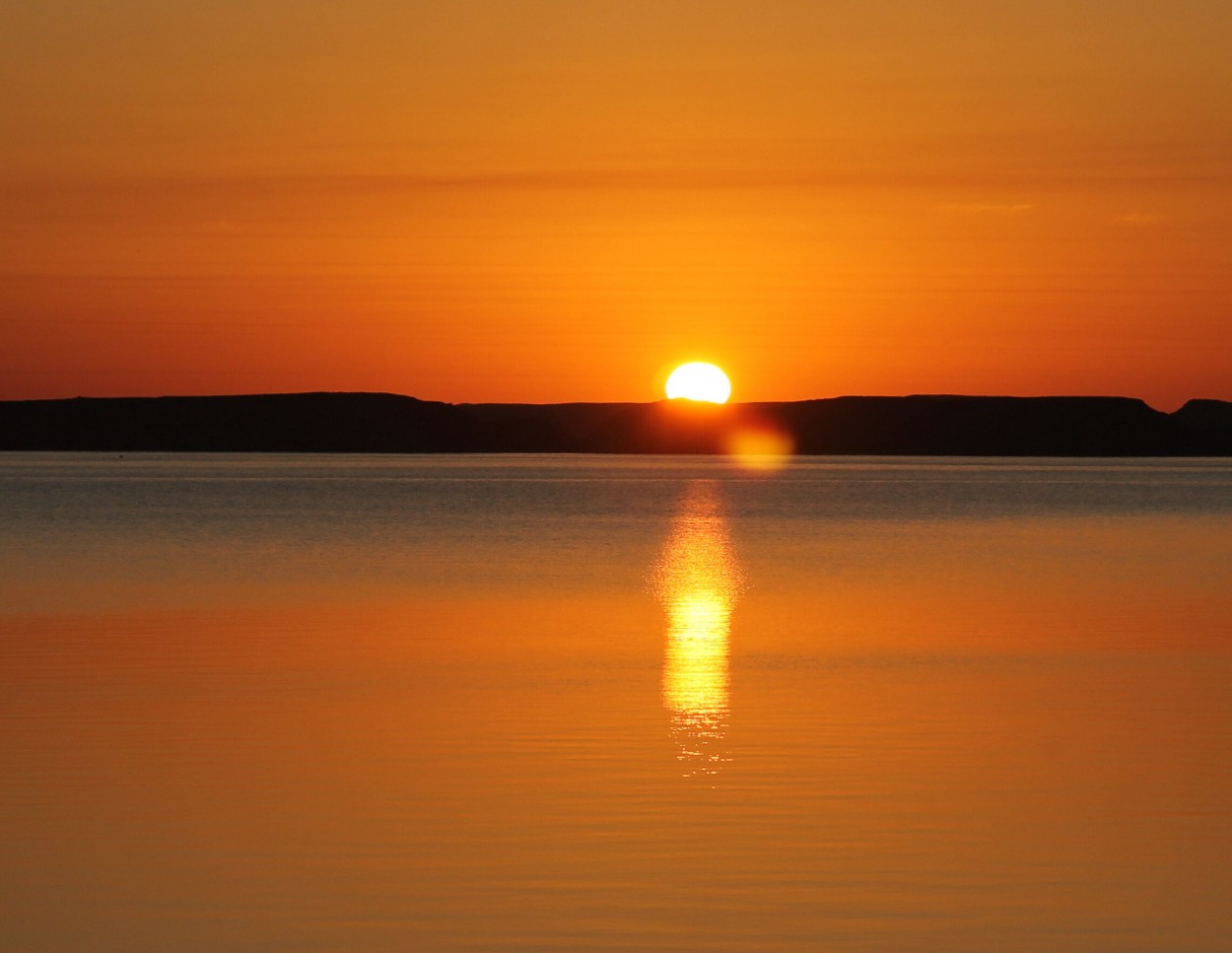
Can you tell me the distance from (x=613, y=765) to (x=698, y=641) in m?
9.65

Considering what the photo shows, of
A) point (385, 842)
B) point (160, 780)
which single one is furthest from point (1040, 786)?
point (160, 780)

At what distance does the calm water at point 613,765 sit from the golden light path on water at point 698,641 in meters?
0.10

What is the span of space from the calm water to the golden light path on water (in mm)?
96

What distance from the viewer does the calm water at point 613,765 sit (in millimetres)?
9047

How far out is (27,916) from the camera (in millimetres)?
8930

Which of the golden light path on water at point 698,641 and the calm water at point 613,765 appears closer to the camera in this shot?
the calm water at point 613,765

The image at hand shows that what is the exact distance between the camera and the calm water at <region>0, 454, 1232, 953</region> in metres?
9.05

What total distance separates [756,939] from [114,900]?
333 cm

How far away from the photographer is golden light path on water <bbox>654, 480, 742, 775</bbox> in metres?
14.5

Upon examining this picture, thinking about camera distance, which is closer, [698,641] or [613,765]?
[613,765]

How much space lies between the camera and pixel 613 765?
13.1 meters

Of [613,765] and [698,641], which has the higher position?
[698,641]

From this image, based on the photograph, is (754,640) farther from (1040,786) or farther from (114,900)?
(114,900)

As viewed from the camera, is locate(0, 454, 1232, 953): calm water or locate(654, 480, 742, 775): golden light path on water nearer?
locate(0, 454, 1232, 953): calm water
